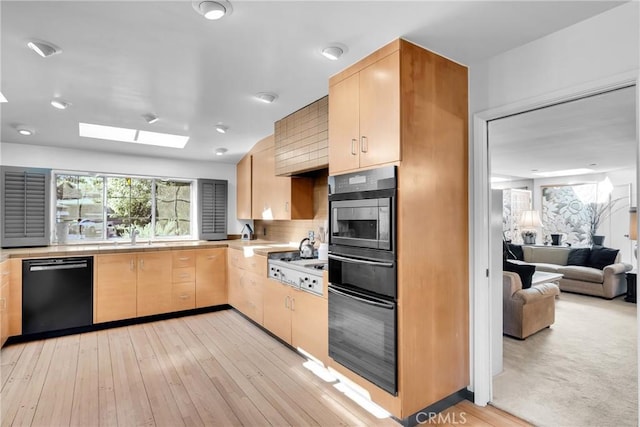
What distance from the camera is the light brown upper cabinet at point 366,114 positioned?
2105 mm

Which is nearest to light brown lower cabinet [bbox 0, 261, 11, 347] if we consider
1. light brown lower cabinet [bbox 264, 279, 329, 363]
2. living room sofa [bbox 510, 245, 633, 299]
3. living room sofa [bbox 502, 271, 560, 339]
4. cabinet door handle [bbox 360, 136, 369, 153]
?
light brown lower cabinet [bbox 264, 279, 329, 363]

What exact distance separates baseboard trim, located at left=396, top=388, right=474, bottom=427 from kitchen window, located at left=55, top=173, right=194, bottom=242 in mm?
4235

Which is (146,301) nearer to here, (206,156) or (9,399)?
(9,399)

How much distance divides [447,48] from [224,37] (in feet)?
4.57

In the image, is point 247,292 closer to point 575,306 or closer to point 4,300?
point 4,300

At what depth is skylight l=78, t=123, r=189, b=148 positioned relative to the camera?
159 inches

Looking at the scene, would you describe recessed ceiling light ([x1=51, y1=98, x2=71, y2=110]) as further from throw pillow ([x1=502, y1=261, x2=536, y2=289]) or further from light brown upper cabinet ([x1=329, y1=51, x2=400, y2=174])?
throw pillow ([x1=502, y1=261, x2=536, y2=289])

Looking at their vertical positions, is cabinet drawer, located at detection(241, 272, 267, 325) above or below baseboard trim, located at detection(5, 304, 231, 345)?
above

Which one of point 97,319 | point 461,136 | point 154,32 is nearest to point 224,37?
point 154,32

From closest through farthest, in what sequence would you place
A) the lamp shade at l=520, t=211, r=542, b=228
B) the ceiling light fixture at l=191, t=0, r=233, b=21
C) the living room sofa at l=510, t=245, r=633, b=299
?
the ceiling light fixture at l=191, t=0, r=233, b=21 < the living room sofa at l=510, t=245, r=633, b=299 < the lamp shade at l=520, t=211, r=542, b=228

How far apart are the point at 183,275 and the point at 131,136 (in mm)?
1894

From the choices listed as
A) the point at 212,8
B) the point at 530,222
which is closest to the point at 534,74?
the point at 212,8

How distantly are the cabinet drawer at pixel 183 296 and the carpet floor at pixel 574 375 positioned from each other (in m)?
3.64

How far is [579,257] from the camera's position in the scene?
6246 millimetres
